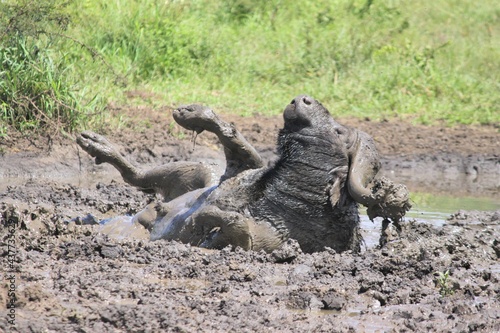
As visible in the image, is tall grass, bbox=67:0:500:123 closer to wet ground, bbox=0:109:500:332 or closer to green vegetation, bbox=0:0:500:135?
green vegetation, bbox=0:0:500:135

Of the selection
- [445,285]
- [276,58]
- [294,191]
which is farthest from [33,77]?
[445,285]

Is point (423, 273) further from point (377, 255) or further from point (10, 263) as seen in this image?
point (10, 263)

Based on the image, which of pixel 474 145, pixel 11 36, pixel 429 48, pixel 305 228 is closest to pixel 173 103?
pixel 11 36

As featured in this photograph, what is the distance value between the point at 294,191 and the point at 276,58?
923 centimetres

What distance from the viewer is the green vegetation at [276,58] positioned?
12109 millimetres

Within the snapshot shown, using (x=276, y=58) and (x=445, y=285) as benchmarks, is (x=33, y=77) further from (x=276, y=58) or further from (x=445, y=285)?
(x=445, y=285)

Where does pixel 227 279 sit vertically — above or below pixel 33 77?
above

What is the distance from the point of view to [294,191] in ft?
18.3

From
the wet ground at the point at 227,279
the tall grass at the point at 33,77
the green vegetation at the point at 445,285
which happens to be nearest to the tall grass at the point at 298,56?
the tall grass at the point at 33,77

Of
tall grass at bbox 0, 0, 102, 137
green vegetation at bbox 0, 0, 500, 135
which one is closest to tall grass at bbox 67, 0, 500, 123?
green vegetation at bbox 0, 0, 500, 135

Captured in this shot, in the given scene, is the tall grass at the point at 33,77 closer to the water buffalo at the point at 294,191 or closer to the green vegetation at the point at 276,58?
the green vegetation at the point at 276,58

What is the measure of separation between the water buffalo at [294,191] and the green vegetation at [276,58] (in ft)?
14.6

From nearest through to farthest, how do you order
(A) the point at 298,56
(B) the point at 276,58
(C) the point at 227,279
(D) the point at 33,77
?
(C) the point at 227,279 → (D) the point at 33,77 → (A) the point at 298,56 → (B) the point at 276,58

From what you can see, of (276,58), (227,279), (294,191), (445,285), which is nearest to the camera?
(445,285)
